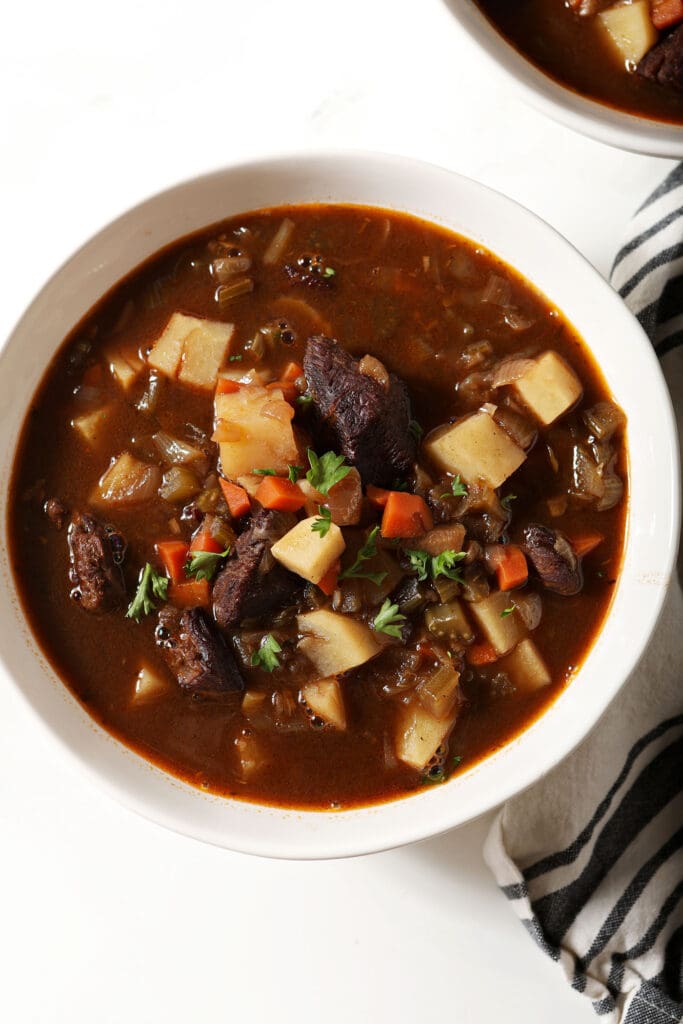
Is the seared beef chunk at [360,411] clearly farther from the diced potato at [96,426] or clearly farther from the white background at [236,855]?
the white background at [236,855]

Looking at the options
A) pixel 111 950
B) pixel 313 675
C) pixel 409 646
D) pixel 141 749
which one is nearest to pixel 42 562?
pixel 141 749

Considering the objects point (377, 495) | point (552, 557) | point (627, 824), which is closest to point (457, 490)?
point (377, 495)

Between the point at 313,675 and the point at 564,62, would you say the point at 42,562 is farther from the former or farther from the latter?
the point at 564,62

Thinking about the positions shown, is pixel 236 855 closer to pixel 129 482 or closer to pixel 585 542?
pixel 129 482

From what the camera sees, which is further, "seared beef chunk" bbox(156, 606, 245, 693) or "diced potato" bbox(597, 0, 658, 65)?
"seared beef chunk" bbox(156, 606, 245, 693)

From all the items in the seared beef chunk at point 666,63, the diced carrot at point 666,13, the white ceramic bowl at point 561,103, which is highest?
the diced carrot at point 666,13

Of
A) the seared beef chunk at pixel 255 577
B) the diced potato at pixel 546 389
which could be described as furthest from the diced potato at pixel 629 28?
the seared beef chunk at pixel 255 577

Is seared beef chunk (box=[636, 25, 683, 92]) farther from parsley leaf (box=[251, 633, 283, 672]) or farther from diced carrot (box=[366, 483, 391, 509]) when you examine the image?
parsley leaf (box=[251, 633, 283, 672])

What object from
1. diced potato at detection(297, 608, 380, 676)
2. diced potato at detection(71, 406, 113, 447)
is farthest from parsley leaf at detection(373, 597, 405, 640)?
diced potato at detection(71, 406, 113, 447)
